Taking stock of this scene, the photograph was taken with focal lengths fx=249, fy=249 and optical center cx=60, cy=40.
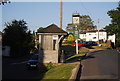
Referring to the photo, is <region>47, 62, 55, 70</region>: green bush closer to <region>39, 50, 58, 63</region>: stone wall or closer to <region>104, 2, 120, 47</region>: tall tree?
<region>39, 50, 58, 63</region>: stone wall

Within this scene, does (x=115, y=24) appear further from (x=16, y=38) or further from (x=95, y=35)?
(x=95, y=35)

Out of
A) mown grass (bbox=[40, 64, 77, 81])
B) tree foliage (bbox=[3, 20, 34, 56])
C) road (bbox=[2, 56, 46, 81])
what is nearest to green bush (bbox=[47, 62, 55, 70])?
road (bbox=[2, 56, 46, 81])

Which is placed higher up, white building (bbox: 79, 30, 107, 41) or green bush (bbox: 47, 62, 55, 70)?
white building (bbox: 79, 30, 107, 41)

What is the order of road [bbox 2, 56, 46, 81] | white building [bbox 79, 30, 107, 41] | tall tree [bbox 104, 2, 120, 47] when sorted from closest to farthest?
road [bbox 2, 56, 46, 81] → tall tree [bbox 104, 2, 120, 47] → white building [bbox 79, 30, 107, 41]

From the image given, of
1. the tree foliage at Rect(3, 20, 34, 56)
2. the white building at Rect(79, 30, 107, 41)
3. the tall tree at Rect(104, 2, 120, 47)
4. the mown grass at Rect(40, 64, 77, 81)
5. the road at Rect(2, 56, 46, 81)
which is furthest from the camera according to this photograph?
the white building at Rect(79, 30, 107, 41)

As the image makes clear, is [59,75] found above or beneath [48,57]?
beneath

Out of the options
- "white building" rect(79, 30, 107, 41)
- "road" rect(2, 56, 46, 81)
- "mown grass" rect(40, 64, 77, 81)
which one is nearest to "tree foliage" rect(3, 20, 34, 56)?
"road" rect(2, 56, 46, 81)

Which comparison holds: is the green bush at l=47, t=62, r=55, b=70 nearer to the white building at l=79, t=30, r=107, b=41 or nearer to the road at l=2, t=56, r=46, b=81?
the road at l=2, t=56, r=46, b=81

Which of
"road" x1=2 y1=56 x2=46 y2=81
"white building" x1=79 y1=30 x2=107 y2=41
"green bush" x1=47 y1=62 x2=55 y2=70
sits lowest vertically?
"road" x1=2 y1=56 x2=46 y2=81

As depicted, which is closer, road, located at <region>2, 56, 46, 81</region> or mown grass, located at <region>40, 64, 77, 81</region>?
mown grass, located at <region>40, 64, 77, 81</region>

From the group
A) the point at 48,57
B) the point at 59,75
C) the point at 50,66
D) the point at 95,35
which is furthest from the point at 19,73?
the point at 95,35

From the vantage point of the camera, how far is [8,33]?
1673 inches

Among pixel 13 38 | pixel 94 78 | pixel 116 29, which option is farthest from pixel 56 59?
pixel 116 29

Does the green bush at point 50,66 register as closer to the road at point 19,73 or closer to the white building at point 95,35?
the road at point 19,73
